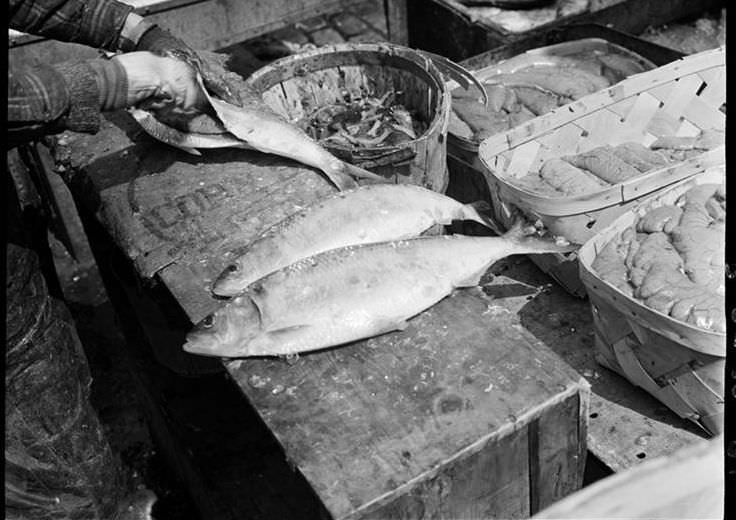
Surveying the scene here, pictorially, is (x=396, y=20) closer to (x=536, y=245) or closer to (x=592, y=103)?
(x=592, y=103)

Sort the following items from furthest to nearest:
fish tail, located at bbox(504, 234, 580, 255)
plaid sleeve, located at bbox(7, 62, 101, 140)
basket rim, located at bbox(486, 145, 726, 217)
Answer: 1. basket rim, located at bbox(486, 145, 726, 217)
2. fish tail, located at bbox(504, 234, 580, 255)
3. plaid sleeve, located at bbox(7, 62, 101, 140)

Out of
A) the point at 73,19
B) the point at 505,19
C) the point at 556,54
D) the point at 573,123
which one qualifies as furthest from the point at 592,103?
the point at 73,19

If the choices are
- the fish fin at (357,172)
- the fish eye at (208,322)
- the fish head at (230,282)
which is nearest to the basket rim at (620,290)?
the fish fin at (357,172)

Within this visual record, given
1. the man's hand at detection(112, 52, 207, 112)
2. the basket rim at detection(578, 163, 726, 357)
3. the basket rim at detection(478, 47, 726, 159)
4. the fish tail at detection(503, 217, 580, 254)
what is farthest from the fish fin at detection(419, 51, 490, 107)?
the man's hand at detection(112, 52, 207, 112)

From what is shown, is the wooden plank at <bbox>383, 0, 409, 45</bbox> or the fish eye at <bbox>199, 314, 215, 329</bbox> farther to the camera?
the wooden plank at <bbox>383, 0, 409, 45</bbox>

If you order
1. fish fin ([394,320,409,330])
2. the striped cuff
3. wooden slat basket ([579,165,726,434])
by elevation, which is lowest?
wooden slat basket ([579,165,726,434])

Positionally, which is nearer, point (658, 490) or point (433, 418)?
point (658, 490)

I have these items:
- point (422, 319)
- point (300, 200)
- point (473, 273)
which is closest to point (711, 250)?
point (473, 273)

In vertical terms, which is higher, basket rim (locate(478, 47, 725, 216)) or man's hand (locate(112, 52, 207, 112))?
man's hand (locate(112, 52, 207, 112))

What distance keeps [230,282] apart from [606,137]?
2.67 meters

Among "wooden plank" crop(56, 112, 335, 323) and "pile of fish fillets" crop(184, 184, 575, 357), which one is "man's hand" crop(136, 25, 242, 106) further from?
"pile of fish fillets" crop(184, 184, 575, 357)

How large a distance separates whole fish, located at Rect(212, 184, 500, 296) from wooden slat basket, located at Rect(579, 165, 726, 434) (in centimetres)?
73

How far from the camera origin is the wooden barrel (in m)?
4.08

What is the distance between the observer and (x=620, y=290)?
3189mm
